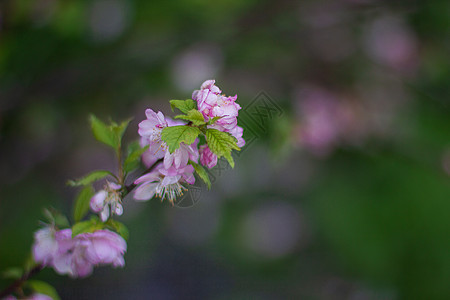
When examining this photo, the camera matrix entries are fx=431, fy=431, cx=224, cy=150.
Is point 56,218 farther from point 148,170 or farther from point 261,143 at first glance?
point 261,143

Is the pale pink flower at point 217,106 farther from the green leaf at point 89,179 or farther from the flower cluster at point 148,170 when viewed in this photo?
the green leaf at point 89,179

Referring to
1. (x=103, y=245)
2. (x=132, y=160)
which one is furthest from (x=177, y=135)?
(x=103, y=245)

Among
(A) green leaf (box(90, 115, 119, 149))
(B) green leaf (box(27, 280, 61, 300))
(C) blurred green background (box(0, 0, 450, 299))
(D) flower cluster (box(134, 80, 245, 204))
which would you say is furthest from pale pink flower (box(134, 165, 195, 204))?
(C) blurred green background (box(0, 0, 450, 299))

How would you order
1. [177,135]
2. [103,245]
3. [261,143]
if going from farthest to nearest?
[261,143]
[103,245]
[177,135]

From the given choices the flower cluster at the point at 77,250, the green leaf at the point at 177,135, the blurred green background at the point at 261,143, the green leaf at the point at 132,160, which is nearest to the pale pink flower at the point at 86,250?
the flower cluster at the point at 77,250

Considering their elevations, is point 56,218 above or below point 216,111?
below

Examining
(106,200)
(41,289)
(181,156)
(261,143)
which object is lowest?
(261,143)

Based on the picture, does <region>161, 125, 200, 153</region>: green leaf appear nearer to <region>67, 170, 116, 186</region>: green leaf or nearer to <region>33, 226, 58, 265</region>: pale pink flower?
<region>67, 170, 116, 186</region>: green leaf
